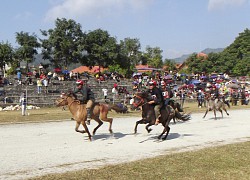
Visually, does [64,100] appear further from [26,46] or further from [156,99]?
[26,46]

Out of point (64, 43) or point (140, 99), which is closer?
point (140, 99)

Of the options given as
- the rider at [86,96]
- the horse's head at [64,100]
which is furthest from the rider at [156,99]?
the horse's head at [64,100]

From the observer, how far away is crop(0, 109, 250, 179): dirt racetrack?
8.74m

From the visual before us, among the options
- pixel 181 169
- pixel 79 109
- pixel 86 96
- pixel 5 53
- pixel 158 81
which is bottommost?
pixel 181 169

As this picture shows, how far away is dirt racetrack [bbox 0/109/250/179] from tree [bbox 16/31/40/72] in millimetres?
32714

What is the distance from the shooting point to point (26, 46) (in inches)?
1909

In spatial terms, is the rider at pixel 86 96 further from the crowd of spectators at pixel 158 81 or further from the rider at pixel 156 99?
the crowd of spectators at pixel 158 81

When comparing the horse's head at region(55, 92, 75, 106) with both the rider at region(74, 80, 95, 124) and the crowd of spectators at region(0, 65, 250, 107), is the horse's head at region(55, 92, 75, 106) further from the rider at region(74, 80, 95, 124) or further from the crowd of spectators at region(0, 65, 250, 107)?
the crowd of spectators at region(0, 65, 250, 107)

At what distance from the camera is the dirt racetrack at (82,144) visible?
874cm

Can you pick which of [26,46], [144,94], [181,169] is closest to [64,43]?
[26,46]

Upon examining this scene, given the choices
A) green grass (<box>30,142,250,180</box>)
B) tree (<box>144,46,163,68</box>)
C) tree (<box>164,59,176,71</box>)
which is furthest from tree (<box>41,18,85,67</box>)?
green grass (<box>30,142,250,180</box>)

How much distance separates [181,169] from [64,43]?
145 feet

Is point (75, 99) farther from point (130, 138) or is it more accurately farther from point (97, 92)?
point (97, 92)

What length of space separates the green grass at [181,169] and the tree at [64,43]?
141 ft
